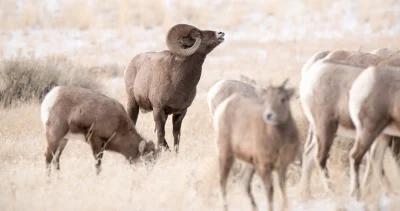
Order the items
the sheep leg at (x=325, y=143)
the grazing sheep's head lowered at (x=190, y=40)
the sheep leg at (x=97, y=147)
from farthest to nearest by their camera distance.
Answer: the grazing sheep's head lowered at (x=190, y=40)
the sheep leg at (x=97, y=147)
the sheep leg at (x=325, y=143)

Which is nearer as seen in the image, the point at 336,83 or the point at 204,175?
the point at 336,83

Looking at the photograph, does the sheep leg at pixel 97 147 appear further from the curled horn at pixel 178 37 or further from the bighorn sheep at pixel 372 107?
the bighorn sheep at pixel 372 107

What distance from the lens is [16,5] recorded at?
31953 mm

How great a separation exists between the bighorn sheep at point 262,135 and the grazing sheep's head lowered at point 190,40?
3.85 metres

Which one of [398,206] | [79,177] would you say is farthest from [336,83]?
[79,177]

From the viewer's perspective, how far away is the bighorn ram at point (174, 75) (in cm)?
1252

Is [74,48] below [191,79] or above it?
below

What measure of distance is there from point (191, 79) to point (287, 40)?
1419cm

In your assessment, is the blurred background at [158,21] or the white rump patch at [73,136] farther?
the blurred background at [158,21]

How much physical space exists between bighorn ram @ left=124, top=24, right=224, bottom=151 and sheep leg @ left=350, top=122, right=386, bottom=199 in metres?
3.59

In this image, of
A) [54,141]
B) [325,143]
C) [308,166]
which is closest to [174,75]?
[54,141]

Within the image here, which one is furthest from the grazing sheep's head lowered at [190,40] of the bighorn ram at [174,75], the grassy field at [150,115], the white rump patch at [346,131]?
the white rump patch at [346,131]

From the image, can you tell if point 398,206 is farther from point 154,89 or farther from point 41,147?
point 41,147

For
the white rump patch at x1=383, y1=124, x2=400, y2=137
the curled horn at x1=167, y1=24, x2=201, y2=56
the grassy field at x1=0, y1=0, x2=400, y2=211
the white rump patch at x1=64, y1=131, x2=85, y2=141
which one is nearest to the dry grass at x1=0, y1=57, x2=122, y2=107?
the grassy field at x1=0, y1=0, x2=400, y2=211
